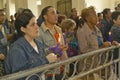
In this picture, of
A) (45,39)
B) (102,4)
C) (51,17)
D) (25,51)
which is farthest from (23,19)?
(102,4)

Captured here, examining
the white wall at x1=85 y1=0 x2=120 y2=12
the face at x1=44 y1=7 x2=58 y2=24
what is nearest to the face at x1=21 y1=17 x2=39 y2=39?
the face at x1=44 y1=7 x2=58 y2=24

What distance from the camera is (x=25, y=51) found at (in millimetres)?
2408

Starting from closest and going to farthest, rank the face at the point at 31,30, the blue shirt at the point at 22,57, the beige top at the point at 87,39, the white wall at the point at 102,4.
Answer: the blue shirt at the point at 22,57, the face at the point at 31,30, the beige top at the point at 87,39, the white wall at the point at 102,4

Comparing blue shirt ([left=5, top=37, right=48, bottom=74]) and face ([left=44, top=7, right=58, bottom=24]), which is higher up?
face ([left=44, top=7, right=58, bottom=24])


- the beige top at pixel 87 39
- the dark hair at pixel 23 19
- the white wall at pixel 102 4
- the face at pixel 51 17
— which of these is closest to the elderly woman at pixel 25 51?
the dark hair at pixel 23 19

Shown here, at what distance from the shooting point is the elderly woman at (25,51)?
2.34 meters

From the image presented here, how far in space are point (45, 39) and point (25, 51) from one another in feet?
2.62

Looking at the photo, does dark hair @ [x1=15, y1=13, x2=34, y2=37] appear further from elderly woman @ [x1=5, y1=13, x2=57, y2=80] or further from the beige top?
the beige top

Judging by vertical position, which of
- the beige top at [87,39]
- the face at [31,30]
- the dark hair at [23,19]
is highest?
the dark hair at [23,19]

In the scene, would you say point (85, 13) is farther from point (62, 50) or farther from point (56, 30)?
point (62, 50)

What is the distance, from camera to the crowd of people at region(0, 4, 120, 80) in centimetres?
241

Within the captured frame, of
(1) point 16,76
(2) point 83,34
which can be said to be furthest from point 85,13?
(1) point 16,76

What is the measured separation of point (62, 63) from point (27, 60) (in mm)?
333

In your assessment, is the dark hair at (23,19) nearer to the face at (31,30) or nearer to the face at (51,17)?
the face at (31,30)
